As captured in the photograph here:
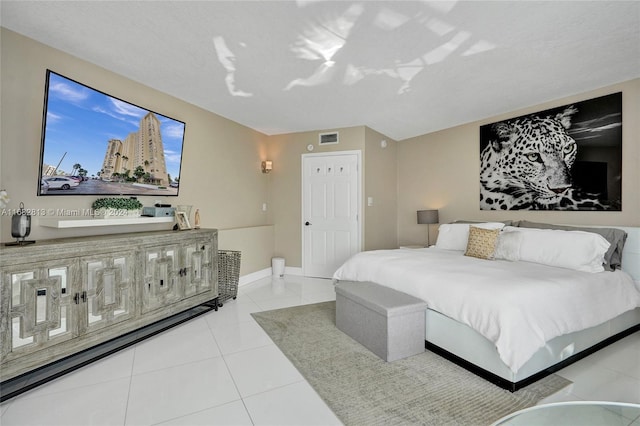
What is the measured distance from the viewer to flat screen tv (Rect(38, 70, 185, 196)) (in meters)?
2.32

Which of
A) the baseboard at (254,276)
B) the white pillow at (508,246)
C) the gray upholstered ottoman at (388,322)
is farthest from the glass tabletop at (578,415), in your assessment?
the baseboard at (254,276)

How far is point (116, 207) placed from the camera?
8.99 ft

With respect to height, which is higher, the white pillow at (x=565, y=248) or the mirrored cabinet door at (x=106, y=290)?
the white pillow at (x=565, y=248)

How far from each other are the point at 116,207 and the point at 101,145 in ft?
1.90

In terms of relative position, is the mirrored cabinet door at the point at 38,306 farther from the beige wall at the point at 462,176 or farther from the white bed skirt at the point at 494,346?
the beige wall at the point at 462,176

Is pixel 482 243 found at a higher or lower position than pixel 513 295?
higher

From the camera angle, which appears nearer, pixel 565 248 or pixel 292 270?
pixel 565 248

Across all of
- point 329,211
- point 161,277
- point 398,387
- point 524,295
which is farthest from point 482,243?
point 161,277

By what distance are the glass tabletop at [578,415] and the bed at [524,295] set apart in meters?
0.48

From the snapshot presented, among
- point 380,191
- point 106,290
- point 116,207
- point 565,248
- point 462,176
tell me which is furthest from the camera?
point 380,191

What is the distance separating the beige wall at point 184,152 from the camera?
2.16m

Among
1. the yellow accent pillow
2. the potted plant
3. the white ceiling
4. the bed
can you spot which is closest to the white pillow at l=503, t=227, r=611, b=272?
the bed

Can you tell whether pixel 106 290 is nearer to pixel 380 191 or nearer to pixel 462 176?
pixel 380 191

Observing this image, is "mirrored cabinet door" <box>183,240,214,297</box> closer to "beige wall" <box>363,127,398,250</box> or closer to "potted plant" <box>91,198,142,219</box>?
"potted plant" <box>91,198,142,219</box>
